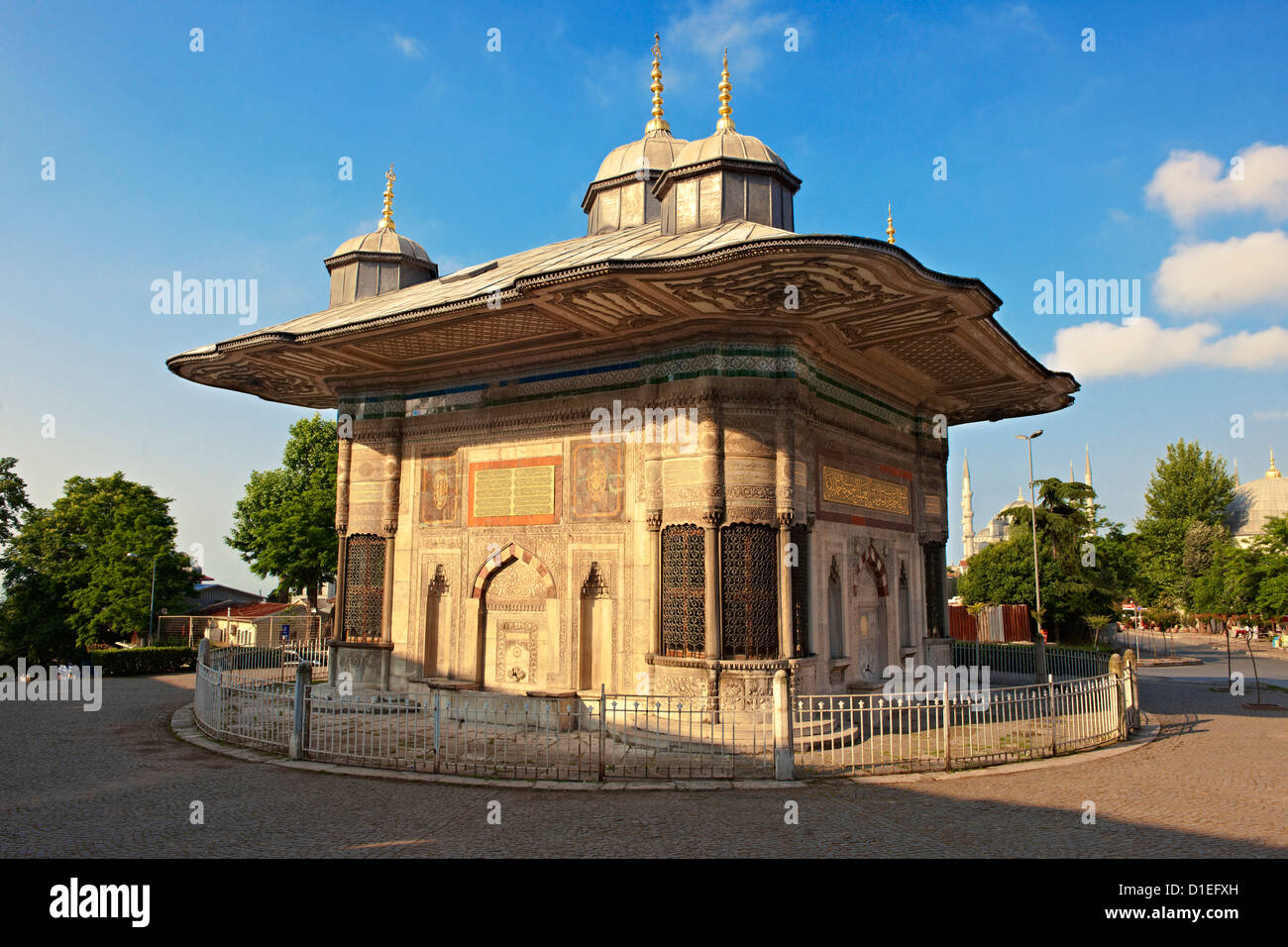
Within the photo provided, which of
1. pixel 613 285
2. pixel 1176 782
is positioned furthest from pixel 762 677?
pixel 613 285

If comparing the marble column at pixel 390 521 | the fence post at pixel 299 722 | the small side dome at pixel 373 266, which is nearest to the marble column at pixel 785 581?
the fence post at pixel 299 722

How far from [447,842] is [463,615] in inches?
269

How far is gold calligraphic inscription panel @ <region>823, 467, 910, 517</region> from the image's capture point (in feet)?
39.8

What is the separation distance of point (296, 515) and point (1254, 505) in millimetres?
69645

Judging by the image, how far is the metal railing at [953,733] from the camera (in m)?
8.52

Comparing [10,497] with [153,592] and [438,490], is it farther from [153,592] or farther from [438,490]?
[438,490]

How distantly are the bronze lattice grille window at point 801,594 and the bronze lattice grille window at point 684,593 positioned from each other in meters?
1.20

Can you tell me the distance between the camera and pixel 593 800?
7270 millimetres

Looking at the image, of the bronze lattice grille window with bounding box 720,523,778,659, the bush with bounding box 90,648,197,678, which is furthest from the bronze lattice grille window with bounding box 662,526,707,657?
the bush with bounding box 90,648,197,678

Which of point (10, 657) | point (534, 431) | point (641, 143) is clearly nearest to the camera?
point (534, 431)

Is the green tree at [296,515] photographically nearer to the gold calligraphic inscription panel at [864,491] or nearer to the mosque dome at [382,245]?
the mosque dome at [382,245]

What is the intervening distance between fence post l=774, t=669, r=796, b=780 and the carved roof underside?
4.50 metres

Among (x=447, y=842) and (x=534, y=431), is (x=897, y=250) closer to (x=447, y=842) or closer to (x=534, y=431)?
(x=534, y=431)

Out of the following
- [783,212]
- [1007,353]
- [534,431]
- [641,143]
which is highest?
[641,143]
